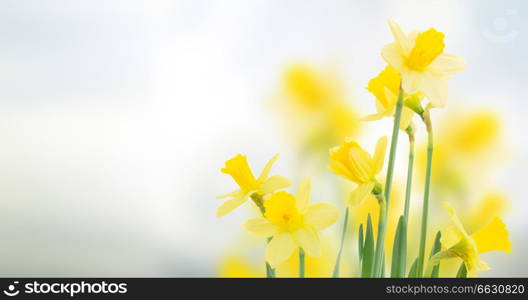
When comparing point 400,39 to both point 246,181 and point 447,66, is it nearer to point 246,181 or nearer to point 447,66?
point 447,66

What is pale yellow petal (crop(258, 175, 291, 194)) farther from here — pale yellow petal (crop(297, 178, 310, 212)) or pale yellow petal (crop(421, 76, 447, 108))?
pale yellow petal (crop(421, 76, 447, 108))

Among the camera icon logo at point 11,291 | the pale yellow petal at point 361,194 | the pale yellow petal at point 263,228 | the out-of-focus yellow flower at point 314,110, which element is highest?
the out-of-focus yellow flower at point 314,110

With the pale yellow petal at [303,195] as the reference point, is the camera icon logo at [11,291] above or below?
below

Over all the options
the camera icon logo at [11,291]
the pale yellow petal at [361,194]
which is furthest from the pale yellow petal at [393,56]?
the camera icon logo at [11,291]

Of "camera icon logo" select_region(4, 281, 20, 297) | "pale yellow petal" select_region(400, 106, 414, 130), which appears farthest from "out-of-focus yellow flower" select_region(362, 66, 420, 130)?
"camera icon logo" select_region(4, 281, 20, 297)

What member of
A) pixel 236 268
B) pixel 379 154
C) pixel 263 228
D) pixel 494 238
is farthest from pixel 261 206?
pixel 236 268

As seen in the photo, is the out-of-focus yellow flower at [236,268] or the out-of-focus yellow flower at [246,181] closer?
the out-of-focus yellow flower at [246,181]

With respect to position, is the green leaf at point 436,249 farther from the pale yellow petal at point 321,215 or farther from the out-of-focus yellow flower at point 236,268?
the out-of-focus yellow flower at point 236,268
